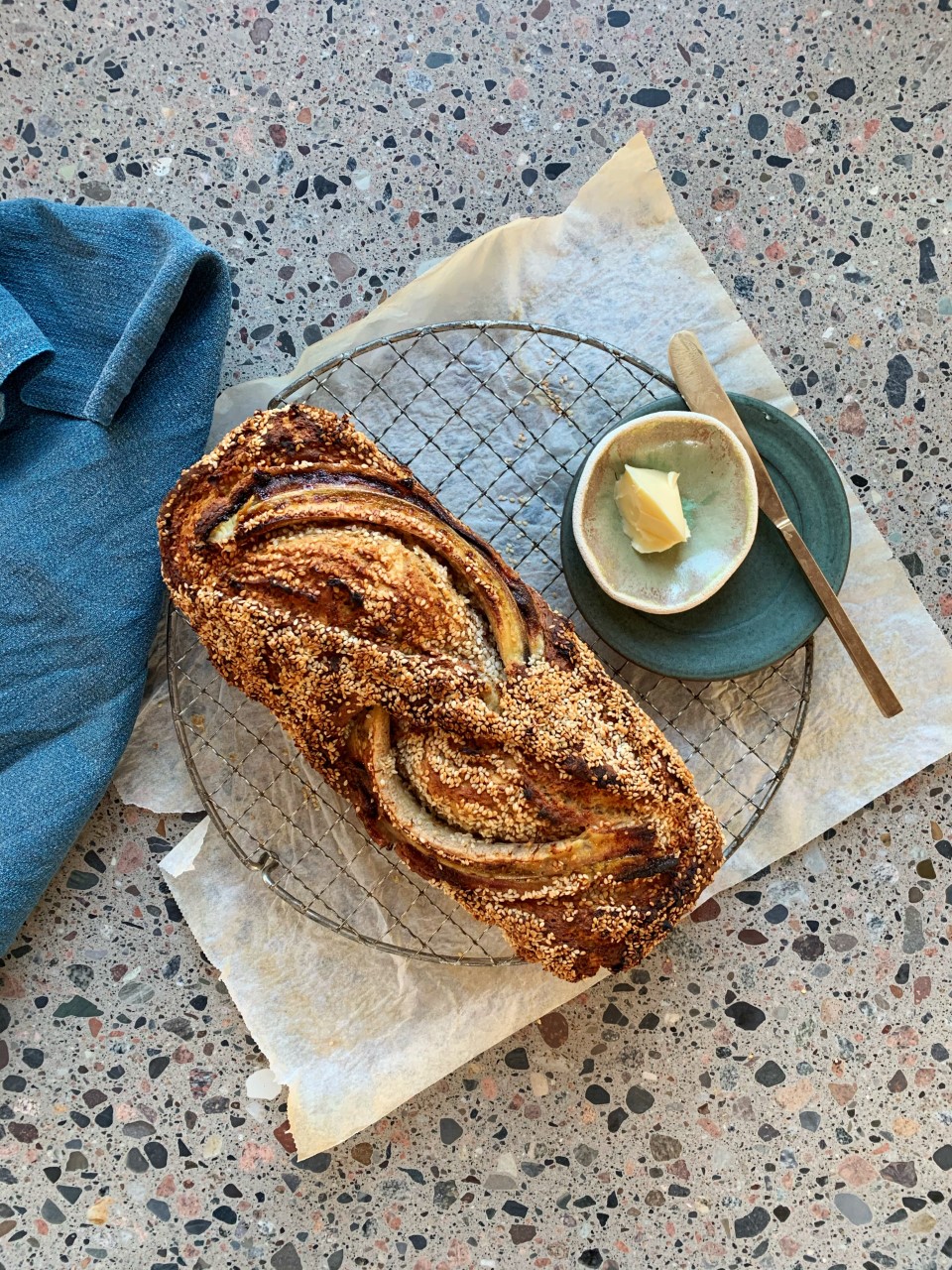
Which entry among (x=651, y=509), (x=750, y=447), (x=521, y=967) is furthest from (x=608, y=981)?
(x=750, y=447)

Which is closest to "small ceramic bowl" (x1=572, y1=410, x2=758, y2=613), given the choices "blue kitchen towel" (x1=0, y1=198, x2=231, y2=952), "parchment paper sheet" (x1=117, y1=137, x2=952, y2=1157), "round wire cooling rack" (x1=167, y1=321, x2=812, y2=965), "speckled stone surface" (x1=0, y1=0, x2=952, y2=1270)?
"round wire cooling rack" (x1=167, y1=321, x2=812, y2=965)

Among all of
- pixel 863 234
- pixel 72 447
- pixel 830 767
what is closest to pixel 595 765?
pixel 830 767

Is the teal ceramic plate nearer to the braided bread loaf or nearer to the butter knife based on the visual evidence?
the butter knife

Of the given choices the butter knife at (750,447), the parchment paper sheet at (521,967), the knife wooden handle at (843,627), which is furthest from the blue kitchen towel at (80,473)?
the knife wooden handle at (843,627)

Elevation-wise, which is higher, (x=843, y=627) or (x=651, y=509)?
(x=651, y=509)

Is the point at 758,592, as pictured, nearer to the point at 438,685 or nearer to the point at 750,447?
the point at 750,447
